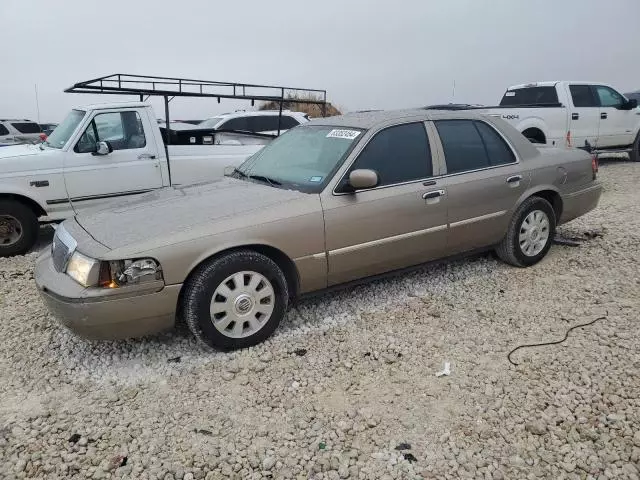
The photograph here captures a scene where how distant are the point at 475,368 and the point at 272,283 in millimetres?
1465

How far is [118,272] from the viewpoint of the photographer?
129 inches

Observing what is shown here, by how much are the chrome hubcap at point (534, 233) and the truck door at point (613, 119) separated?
26.7 ft

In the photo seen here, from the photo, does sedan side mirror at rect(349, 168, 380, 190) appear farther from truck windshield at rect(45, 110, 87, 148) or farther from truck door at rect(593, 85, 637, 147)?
truck door at rect(593, 85, 637, 147)

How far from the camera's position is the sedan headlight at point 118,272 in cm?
326

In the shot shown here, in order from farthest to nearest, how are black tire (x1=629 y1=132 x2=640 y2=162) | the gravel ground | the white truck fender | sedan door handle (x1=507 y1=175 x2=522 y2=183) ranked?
black tire (x1=629 y1=132 x2=640 y2=162)
the white truck fender
sedan door handle (x1=507 y1=175 x2=522 y2=183)
the gravel ground

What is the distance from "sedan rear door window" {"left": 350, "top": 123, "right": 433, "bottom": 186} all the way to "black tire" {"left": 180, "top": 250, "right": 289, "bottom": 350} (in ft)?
3.43

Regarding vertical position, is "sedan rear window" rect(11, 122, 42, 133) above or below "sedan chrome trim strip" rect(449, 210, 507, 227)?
above

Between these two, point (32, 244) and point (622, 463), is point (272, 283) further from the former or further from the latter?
point (32, 244)

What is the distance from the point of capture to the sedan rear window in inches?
653

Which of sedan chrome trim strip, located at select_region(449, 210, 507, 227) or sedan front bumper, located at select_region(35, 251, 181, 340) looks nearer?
sedan front bumper, located at select_region(35, 251, 181, 340)

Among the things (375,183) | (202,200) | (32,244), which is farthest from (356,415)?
(32,244)

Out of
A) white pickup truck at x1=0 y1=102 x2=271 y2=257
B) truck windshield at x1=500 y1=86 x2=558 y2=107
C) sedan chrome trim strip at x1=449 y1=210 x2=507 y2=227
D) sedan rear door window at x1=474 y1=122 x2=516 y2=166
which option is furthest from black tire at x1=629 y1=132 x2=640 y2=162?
white pickup truck at x1=0 y1=102 x2=271 y2=257

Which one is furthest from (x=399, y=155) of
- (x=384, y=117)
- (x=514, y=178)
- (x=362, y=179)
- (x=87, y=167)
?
(x=87, y=167)

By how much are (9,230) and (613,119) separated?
40.0 ft
